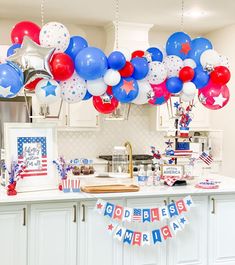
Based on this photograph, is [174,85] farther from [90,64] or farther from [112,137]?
[112,137]

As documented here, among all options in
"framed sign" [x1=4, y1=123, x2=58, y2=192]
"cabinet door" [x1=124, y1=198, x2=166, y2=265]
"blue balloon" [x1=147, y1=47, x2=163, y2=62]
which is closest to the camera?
"framed sign" [x1=4, y1=123, x2=58, y2=192]

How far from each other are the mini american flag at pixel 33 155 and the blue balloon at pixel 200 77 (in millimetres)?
1450

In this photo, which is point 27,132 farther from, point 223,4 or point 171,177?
point 223,4

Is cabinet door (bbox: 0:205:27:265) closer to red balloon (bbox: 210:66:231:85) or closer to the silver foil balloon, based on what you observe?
the silver foil balloon

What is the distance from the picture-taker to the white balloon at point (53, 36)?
10.2 ft

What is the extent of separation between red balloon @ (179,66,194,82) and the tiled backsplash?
2.76 m

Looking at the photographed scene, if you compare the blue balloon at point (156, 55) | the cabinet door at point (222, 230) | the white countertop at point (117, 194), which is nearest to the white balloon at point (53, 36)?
the blue balloon at point (156, 55)

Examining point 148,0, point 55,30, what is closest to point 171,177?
point 55,30

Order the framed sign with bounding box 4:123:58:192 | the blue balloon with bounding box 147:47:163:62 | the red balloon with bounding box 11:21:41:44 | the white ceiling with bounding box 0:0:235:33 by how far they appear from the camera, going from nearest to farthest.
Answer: the red balloon with bounding box 11:21:41:44, the framed sign with bounding box 4:123:58:192, the blue balloon with bounding box 147:47:163:62, the white ceiling with bounding box 0:0:235:33

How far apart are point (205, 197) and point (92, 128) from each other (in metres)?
2.64

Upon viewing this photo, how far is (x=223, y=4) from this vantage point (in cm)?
496

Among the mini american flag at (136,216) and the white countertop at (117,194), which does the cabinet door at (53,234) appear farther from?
the mini american flag at (136,216)

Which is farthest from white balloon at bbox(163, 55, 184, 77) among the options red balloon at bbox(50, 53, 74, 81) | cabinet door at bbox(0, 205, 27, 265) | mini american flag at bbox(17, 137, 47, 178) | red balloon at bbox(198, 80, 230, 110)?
cabinet door at bbox(0, 205, 27, 265)

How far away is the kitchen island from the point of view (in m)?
3.10
